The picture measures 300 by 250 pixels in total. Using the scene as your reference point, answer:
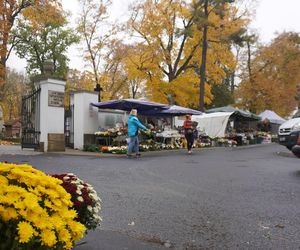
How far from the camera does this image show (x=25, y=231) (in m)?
2.52

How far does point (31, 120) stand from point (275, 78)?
34.8 metres

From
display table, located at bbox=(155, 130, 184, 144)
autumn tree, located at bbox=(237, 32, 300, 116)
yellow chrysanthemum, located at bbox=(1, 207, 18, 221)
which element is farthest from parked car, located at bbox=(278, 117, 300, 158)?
autumn tree, located at bbox=(237, 32, 300, 116)

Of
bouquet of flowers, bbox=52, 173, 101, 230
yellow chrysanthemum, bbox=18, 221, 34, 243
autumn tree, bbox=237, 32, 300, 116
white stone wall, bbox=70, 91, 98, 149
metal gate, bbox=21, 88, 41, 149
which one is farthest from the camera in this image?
autumn tree, bbox=237, 32, 300, 116

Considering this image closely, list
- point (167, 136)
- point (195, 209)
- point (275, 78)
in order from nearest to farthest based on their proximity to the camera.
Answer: point (195, 209), point (167, 136), point (275, 78)

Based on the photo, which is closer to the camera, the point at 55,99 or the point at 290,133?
the point at 290,133

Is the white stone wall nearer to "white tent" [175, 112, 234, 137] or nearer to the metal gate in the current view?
the metal gate

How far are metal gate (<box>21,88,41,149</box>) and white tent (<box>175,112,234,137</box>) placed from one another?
45.9 feet

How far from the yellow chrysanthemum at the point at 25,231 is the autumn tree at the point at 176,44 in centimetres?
A: 3303

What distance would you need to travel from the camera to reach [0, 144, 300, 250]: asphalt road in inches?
176

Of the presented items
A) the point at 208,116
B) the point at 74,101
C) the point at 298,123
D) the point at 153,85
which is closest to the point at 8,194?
the point at 298,123

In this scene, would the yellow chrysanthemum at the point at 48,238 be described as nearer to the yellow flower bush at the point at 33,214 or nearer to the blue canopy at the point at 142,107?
the yellow flower bush at the point at 33,214

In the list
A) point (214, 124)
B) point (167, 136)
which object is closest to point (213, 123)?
point (214, 124)

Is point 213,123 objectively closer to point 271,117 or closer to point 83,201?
point 271,117

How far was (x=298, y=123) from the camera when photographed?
1505 centimetres
